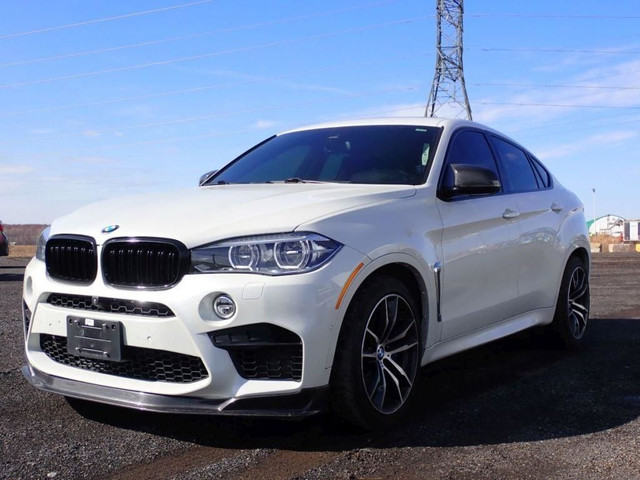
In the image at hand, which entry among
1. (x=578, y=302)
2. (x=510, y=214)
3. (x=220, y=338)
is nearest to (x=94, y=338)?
(x=220, y=338)

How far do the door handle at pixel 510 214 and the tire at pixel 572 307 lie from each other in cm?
111

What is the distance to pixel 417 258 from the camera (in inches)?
159

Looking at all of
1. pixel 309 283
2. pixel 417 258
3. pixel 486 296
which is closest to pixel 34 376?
pixel 309 283

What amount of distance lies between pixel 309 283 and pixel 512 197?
256 cm

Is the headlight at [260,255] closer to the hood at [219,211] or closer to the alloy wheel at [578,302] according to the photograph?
the hood at [219,211]

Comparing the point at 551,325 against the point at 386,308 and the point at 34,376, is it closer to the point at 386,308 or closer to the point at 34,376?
the point at 386,308

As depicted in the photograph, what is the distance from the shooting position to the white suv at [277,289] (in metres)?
3.37

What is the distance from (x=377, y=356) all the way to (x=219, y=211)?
3.60 feet

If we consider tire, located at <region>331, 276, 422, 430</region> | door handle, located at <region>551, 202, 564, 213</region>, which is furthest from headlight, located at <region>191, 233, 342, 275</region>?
door handle, located at <region>551, 202, 564, 213</region>

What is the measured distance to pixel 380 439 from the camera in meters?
3.71

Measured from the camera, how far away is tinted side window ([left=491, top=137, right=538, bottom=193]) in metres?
5.65

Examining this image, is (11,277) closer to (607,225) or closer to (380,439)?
(380,439)

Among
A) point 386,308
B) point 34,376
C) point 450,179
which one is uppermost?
point 450,179

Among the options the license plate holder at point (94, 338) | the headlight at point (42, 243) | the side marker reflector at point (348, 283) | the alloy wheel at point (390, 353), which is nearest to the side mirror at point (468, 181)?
the alloy wheel at point (390, 353)
